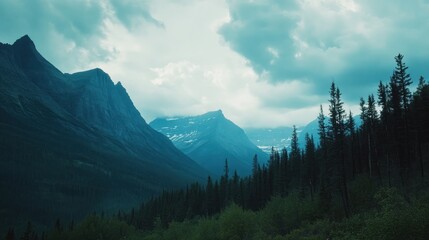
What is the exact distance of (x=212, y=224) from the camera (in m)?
66.6

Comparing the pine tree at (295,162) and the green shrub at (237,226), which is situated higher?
the pine tree at (295,162)

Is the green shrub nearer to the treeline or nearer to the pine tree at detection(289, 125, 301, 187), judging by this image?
the treeline

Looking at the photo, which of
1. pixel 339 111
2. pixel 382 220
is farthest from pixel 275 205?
pixel 382 220

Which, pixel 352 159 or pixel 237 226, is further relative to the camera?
pixel 352 159

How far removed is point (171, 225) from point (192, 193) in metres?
55.8

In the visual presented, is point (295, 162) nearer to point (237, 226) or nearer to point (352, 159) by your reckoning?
point (352, 159)

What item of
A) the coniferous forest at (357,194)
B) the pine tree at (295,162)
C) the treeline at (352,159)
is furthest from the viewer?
the pine tree at (295,162)

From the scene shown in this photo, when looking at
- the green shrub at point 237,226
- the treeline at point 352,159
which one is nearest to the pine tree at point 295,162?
the treeline at point 352,159

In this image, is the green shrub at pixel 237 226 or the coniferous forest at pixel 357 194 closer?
the coniferous forest at pixel 357 194

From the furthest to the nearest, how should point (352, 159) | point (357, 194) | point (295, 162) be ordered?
point (295, 162)
point (352, 159)
point (357, 194)

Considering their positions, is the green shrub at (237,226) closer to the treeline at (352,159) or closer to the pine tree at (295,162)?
the treeline at (352,159)

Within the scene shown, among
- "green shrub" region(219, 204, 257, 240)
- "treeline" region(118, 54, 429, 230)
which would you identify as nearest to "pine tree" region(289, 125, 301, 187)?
"treeline" region(118, 54, 429, 230)

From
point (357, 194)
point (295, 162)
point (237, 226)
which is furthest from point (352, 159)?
point (295, 162)

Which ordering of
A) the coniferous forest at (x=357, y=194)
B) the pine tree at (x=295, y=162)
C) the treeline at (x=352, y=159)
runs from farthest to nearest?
the pine tree at (x=295, y=162) → the treeline at (x=352, y=159) → the coniferous forest at (x=357, y=194)
